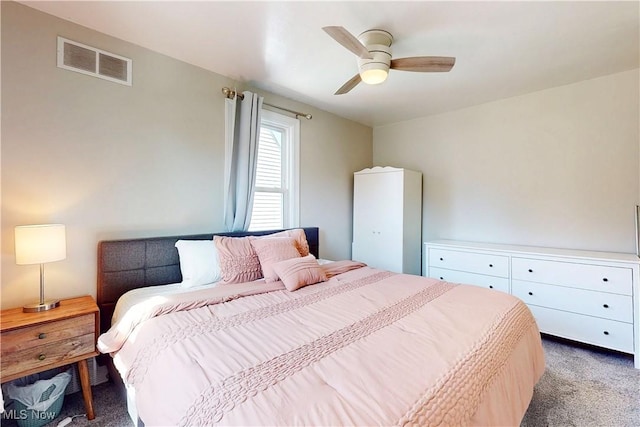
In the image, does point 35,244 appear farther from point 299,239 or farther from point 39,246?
point 299,239

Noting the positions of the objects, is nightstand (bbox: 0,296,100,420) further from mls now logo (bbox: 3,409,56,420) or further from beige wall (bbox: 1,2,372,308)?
beige wall (bbox: 1,2,372,308)

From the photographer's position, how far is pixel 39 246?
1657 mm

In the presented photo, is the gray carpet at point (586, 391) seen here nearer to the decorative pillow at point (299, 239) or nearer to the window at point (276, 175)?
the decorative pillow at point (299, 239)

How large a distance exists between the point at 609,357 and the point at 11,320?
14.1 ft

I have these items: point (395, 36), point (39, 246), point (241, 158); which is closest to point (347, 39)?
point (395, 36)

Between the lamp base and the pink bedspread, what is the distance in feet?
1.55

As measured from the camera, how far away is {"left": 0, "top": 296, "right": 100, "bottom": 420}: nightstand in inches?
59.7

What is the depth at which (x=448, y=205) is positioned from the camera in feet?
12.5

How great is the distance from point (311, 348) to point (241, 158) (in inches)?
81.2

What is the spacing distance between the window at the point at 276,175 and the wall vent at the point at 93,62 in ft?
4.15

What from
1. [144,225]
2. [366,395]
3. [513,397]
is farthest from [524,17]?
[144,225]

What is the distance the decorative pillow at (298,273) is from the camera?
208cm

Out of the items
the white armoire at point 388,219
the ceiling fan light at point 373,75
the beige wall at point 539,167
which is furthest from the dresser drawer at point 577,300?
the ceiling fan light at point 373,75

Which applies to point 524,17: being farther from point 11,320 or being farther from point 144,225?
point 11,320
